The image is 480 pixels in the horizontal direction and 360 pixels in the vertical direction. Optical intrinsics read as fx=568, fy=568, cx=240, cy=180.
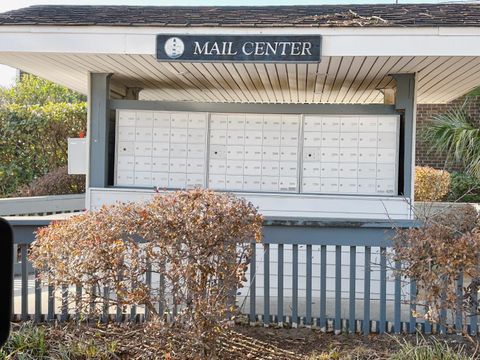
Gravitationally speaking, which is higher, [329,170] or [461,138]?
[461,138]

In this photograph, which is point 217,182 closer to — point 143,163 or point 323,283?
point 143,163

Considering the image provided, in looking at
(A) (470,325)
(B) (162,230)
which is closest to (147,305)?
(B) (162,230)

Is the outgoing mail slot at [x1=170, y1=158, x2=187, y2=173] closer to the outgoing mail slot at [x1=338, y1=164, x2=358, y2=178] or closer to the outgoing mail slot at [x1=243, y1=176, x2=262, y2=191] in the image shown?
the outgoing mail slot at [x1=243, y1=176, x2=262, y2=191]

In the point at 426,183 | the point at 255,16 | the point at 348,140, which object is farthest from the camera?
the point at 426,183

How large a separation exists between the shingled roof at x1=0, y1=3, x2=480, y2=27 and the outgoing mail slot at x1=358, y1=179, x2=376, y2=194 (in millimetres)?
2068

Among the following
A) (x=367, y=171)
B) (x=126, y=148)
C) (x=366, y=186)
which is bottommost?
(x=366, y=186)

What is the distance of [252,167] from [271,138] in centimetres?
46

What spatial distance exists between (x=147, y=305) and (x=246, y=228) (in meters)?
1.00

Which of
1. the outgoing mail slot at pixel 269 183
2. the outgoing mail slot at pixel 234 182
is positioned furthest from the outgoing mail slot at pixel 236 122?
the outgoing mail slot at pixel 269 183

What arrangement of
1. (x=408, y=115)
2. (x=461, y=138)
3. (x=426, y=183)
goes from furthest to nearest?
1. (x=426, y=183)
2. (x=461, y=138)
3. (x=408, y=115)

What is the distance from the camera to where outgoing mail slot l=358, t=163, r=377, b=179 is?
7.40 m

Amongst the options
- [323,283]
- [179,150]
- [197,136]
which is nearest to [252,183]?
[197,136]

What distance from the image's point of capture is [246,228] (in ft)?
14.2

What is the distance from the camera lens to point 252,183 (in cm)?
762
